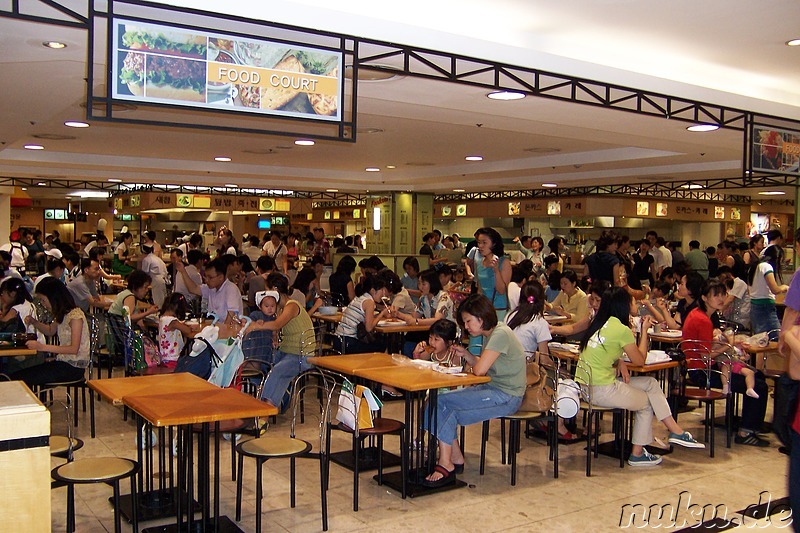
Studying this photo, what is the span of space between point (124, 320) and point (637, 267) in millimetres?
7881

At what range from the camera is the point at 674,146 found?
943 centimetres

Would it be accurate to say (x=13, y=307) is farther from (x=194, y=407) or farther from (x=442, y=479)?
(x=442, y=479)

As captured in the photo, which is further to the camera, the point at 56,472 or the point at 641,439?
the point at 641,439

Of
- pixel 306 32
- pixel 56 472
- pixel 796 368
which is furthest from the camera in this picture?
pixel 306 32

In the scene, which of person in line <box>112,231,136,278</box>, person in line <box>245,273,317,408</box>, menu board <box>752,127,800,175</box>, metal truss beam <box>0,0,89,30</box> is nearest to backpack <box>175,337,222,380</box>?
person in line <box>245,273,317,408</box>

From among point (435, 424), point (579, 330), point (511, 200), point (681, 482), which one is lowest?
point (681, 482)

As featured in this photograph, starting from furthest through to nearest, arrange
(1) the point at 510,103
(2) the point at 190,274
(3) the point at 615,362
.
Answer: (2) the point at 190,274 < (1) the point at 510,103 < (3) the point at 615,362

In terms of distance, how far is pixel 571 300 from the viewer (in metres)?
7.64

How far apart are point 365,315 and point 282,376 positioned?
1.23 m

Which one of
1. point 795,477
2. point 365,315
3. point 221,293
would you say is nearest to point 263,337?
point 365,315

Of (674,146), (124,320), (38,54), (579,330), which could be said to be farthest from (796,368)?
(674,146)

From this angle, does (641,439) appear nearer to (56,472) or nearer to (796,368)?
(796,368)

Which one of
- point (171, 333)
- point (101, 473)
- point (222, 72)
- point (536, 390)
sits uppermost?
point (222, 72)

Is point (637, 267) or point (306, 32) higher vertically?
point (306, 32)
